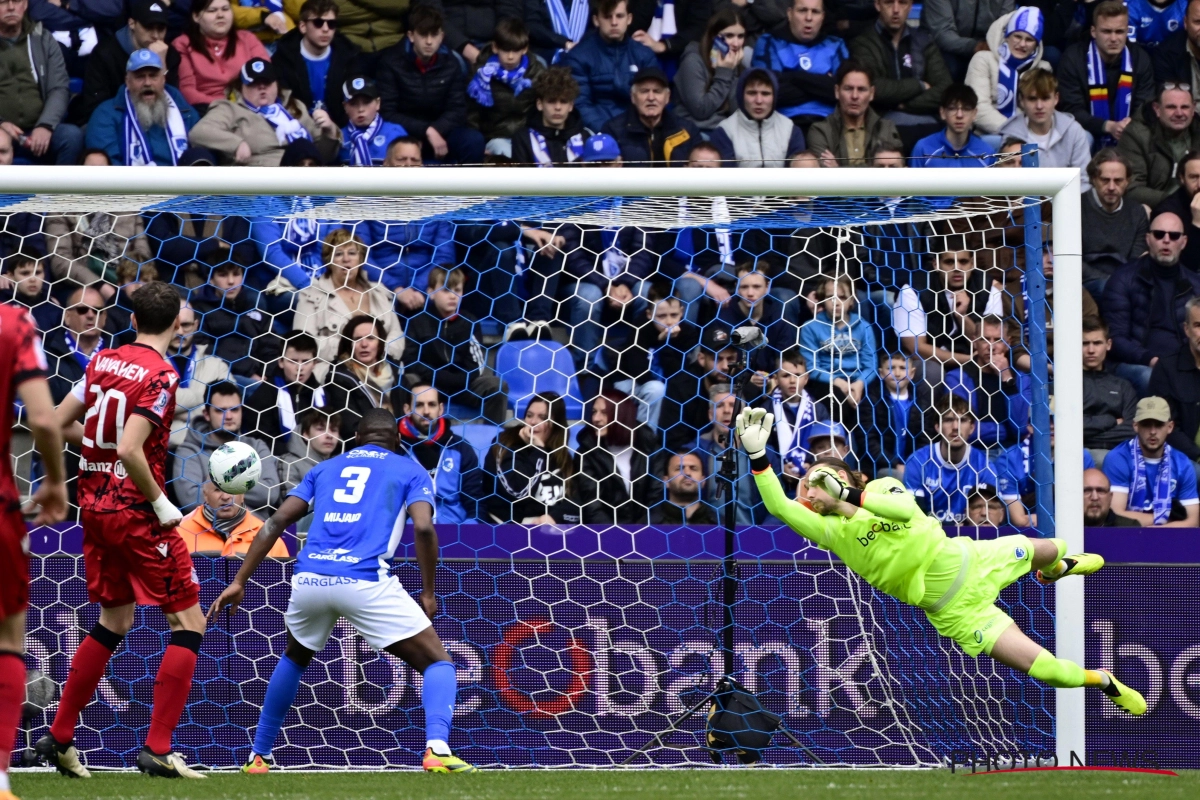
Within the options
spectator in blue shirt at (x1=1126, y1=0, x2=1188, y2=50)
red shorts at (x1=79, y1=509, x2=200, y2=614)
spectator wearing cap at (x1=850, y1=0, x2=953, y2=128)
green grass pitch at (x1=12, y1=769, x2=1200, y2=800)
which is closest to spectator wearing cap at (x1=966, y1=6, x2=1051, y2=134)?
spectator wearing cap at (x1=850, y1=0, x2=953, y2=128)

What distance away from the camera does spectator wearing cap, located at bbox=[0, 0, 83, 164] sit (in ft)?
33.9

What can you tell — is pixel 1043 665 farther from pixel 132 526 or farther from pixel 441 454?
pixel 132 526

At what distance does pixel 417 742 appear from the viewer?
24.5 ft

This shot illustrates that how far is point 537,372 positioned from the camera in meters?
8.88

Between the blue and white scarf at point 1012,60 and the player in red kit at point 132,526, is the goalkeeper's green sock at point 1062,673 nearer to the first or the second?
the player in red kit at point 132,526

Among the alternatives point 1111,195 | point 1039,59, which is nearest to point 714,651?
point 1111,195

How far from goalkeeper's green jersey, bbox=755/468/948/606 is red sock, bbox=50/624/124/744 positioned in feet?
9.29

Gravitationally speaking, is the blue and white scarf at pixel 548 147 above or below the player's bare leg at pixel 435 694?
above

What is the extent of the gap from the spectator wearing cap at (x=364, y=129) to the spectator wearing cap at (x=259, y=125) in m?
0.12

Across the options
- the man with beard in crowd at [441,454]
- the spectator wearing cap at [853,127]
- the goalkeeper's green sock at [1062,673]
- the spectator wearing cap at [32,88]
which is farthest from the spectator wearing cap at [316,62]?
the goalkeeper's green sock at [1062,673]

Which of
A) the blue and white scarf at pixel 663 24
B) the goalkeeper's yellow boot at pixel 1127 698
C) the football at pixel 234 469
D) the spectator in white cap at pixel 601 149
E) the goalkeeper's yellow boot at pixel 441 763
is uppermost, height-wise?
the blue and white scarf at pixel 663 24

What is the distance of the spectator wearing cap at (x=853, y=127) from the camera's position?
10695 millimetres

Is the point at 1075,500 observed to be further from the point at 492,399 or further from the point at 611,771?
the point at 492,399

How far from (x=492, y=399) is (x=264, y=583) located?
1934 millimetres
